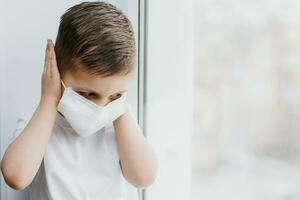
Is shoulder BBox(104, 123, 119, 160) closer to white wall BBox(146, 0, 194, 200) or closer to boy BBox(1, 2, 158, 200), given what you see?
boy BBox(1, 2, 158, 200)

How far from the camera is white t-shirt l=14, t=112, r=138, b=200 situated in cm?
87

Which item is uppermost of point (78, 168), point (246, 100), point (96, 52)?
point (96, 52)

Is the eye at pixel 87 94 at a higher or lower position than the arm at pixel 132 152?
higher

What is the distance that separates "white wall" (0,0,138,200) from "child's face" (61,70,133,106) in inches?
8.5

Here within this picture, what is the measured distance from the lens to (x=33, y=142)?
0.83 m

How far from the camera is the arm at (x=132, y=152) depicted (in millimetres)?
890

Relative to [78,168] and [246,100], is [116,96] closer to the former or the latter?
[78,168]

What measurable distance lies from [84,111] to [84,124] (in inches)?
1.0

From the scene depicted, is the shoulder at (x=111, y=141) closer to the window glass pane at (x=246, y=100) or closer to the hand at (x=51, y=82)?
the hand at (x=51, y=82)

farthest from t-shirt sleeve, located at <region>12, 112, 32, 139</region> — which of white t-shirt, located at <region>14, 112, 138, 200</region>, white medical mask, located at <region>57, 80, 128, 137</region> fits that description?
white medical mask, located at <region>57, 80, 128, 137</region>

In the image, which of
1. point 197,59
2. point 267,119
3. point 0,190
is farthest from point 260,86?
point 0,190

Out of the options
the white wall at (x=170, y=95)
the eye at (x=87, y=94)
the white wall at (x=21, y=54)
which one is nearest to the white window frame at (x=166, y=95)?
the white wall at (x=170, y=95)

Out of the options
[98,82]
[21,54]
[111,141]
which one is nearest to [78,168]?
[111,141]

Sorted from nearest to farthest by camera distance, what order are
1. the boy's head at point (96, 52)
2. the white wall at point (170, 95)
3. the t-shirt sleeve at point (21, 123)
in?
the boy's head at point (96, 52) → the t-shirt sleeve at point (21, 123) → the white wall at point (170, 95)
